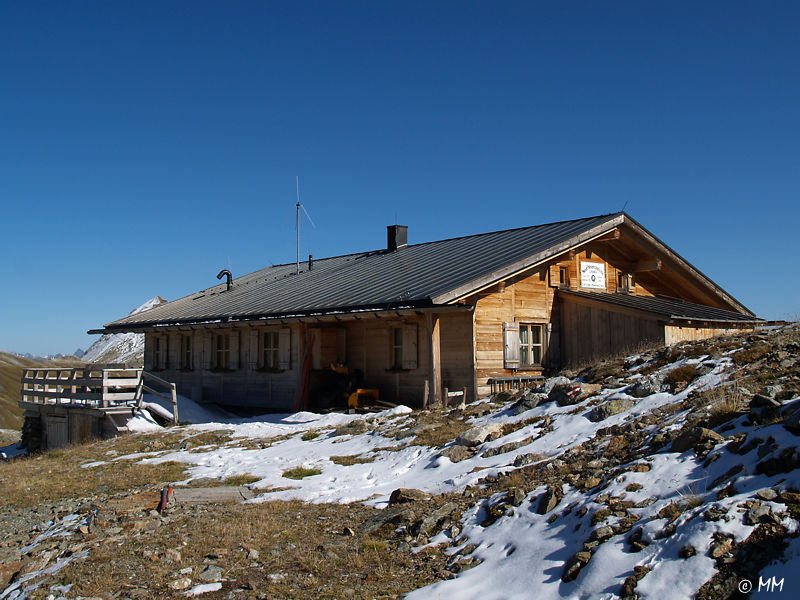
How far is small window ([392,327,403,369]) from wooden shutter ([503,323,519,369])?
278cm

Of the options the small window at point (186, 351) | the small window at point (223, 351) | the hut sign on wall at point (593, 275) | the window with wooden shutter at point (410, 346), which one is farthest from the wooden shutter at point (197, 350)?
the hut sign on wall at point (593, 275)

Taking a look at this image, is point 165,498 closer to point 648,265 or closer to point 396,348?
point 396,348

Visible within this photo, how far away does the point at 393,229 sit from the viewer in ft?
88.1

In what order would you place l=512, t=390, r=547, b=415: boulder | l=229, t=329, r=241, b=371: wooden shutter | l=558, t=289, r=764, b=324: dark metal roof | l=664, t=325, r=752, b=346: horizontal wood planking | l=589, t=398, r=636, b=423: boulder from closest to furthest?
l=589, t=398, r=636, b=423: boulder
l=512, t=390, r=547, b=415: boulder
l=664, t=325, r=752, b=346: horizontal wood planking
l=558, t=289, r=764, b=324: dark metal roof
l=229, t=329, r=241, b=371: wooden shutter

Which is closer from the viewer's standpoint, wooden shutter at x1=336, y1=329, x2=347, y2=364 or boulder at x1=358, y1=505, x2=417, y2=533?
boulder at x1=358, y1=505, x2=417, y2=533

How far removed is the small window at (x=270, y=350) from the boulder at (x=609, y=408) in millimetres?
12839

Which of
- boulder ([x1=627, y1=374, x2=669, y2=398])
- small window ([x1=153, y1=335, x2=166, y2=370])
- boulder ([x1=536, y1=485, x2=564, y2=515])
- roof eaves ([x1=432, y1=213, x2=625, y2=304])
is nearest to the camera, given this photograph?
boulder ([x1=536, y1=485, x2=564, y2=515])

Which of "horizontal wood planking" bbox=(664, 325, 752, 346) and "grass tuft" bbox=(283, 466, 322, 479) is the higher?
"horizontal wood planking" bbox=(664, 325, 752, 346)

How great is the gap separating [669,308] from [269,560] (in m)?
14.6

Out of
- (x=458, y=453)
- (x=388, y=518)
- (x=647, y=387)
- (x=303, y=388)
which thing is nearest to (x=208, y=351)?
(x=303, y=388)

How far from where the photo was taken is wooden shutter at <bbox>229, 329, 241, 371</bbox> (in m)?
22.9

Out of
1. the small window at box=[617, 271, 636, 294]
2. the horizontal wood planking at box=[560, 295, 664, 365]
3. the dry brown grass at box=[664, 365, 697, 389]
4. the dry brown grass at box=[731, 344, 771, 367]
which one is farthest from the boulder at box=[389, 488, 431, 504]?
the small window at box=[617, 271, 636, 294]

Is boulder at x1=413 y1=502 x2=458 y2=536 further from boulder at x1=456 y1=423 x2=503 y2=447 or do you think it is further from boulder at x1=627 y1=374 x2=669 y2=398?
boulder at x1=627 y1=374 x2=669 y2=398

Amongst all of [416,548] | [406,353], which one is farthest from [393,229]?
[416,548]
